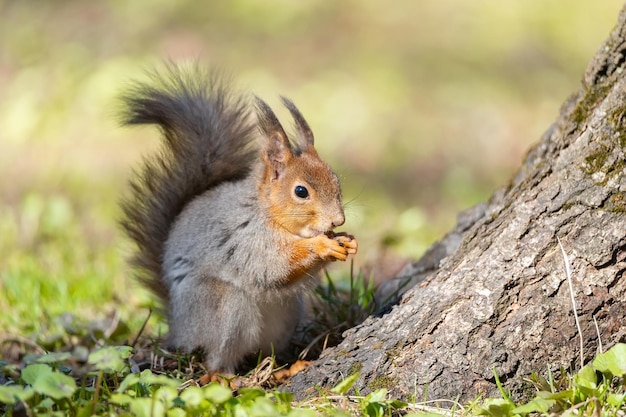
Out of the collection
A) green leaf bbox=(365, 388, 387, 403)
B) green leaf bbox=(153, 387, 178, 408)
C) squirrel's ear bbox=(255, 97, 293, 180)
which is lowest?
green leaf bbox=(153, 387, 178, 408)

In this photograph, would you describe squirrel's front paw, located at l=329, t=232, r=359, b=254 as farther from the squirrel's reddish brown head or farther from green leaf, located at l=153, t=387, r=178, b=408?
green leaf, located at l=153, t=387, r=178, b=408

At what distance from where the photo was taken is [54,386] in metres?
1.51

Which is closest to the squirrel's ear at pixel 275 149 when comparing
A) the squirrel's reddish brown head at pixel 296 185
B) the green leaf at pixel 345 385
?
the squirrel's reddish brown head at pixel 296 185

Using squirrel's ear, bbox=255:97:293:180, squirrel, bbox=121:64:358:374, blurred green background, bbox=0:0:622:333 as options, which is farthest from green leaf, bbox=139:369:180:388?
blurred green background, bbox=0:0:622:333

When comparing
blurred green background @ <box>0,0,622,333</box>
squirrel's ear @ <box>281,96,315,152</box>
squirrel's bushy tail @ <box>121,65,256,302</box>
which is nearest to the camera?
squirrel's ear @ <box>281,96,315,152</box>

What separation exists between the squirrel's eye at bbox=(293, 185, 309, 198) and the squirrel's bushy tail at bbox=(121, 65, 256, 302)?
1.26ft

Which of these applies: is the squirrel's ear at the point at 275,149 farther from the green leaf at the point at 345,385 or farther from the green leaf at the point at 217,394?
the green leaf at the point at 217,394

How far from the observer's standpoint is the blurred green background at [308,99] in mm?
3396

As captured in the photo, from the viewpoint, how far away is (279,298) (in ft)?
7.16

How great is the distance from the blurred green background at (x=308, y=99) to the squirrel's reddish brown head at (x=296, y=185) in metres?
0.80

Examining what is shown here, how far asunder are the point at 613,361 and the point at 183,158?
1.38 meters

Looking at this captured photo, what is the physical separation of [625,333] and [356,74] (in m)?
4.29

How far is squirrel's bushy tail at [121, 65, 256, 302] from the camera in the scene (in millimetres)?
2469

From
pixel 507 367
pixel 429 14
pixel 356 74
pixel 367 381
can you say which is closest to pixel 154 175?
pixel 367 381
